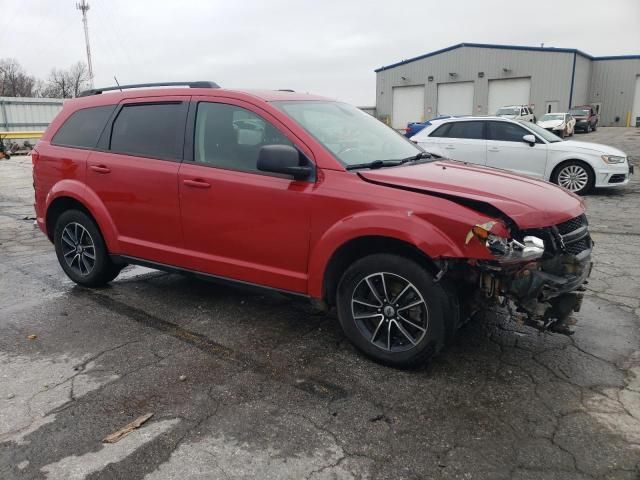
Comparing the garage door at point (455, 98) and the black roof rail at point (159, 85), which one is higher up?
the garage door at point (455, 98)

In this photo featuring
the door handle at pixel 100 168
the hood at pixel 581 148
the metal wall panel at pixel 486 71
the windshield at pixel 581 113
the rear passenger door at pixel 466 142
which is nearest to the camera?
the door handle at pixel 100 168

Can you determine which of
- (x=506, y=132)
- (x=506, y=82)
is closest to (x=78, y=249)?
(x=506, y=132)

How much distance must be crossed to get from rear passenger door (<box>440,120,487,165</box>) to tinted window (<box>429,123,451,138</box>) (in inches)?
1.8

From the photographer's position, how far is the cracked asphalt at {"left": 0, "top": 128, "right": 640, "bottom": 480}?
264 centimetres

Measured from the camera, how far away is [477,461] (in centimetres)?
265

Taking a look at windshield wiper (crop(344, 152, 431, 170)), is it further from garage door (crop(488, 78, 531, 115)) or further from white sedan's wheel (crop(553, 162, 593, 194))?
garage door (crop(488, 78, 531, 115))

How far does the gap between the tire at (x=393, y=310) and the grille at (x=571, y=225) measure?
0.90 meters

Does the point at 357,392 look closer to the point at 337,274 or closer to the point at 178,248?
the point at 337,274

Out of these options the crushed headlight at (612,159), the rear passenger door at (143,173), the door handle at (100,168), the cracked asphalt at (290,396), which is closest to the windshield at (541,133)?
the crushed headlight at (612,159)

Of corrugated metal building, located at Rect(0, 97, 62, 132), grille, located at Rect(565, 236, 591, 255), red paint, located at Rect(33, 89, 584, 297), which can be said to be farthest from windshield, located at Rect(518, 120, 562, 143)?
corrugated metal building, located at Rect(0, 97, 62, 132)

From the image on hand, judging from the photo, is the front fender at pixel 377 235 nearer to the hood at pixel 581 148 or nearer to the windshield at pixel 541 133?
the hood at pixel 581 148

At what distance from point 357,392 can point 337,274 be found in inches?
33.2

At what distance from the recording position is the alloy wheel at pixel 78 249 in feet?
16.9

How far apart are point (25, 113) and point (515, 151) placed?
25.9m
